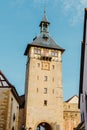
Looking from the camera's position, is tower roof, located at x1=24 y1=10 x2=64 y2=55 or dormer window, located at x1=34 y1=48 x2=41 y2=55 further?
tower roof, located at x1=24 y1=10 x2=64 y2=55

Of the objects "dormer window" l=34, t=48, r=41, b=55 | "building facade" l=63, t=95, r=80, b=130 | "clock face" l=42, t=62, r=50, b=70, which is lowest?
"building facade" l=63, t=95, r=80, b=130

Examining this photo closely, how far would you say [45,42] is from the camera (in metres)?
47.9

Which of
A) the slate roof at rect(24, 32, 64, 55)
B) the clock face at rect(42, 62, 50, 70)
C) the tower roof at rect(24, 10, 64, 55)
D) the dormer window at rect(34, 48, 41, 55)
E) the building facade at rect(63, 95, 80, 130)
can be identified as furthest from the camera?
the tower roof at rect(24, 10, 64, 55)

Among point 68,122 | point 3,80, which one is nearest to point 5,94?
point 3,80

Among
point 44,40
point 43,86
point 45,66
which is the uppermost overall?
point 44,40

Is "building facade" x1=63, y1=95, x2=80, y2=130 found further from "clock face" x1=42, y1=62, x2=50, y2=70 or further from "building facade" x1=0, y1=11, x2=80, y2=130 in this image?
"clock face" x1=42, y1=62, x2=50, y2=70

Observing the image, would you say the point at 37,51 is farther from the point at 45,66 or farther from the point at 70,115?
the point at 70,115

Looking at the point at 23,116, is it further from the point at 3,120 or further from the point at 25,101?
the point at 3,120

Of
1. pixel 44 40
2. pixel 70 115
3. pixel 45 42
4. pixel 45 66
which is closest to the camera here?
pixel 70 115

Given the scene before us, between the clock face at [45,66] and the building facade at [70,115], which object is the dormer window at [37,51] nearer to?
the clock face at [45,66]

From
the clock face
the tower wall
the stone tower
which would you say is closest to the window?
the stone tower

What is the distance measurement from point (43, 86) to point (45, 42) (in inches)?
378

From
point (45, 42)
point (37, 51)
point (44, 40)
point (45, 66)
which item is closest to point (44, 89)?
point (45, 66)

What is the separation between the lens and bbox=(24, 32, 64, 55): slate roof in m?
46.3
